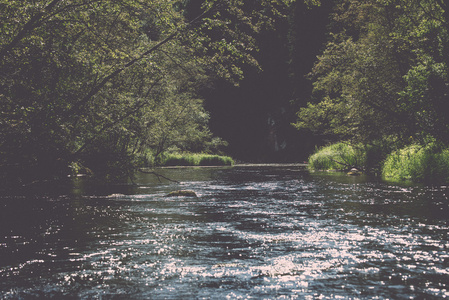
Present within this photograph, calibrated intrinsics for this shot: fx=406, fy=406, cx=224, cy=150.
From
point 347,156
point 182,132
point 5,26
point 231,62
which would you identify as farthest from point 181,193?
point 182,132

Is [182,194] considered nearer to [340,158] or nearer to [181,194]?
[181,194]

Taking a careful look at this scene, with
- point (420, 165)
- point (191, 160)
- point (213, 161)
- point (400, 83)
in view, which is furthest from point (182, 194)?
point (213, 161)

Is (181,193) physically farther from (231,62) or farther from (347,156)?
(347,156)

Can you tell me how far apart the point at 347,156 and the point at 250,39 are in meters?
27.0

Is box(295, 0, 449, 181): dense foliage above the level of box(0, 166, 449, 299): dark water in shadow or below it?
Answer: above

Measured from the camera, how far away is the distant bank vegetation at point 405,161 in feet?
73.3

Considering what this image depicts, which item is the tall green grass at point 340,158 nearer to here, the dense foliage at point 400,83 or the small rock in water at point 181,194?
the dense foliage at point 400,83

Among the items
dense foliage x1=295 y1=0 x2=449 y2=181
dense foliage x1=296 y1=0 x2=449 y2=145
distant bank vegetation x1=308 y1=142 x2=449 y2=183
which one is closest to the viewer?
dense foliage x1=296 y1=0 x2=449 y2=145

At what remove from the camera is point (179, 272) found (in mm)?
6902

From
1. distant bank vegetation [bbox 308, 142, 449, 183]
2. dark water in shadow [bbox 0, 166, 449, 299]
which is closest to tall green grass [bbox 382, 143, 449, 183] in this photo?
distant bank vegetation [bbox 308, 142, 449, 183]

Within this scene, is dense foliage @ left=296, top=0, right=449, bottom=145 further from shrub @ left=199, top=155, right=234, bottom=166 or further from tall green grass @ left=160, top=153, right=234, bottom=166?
tall green grass @ left=160, top=153, right=234, bottom=166

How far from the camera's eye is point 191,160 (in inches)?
2084

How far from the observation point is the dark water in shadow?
6.05 meters

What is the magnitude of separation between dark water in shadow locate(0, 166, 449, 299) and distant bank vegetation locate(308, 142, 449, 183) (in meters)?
8.11
